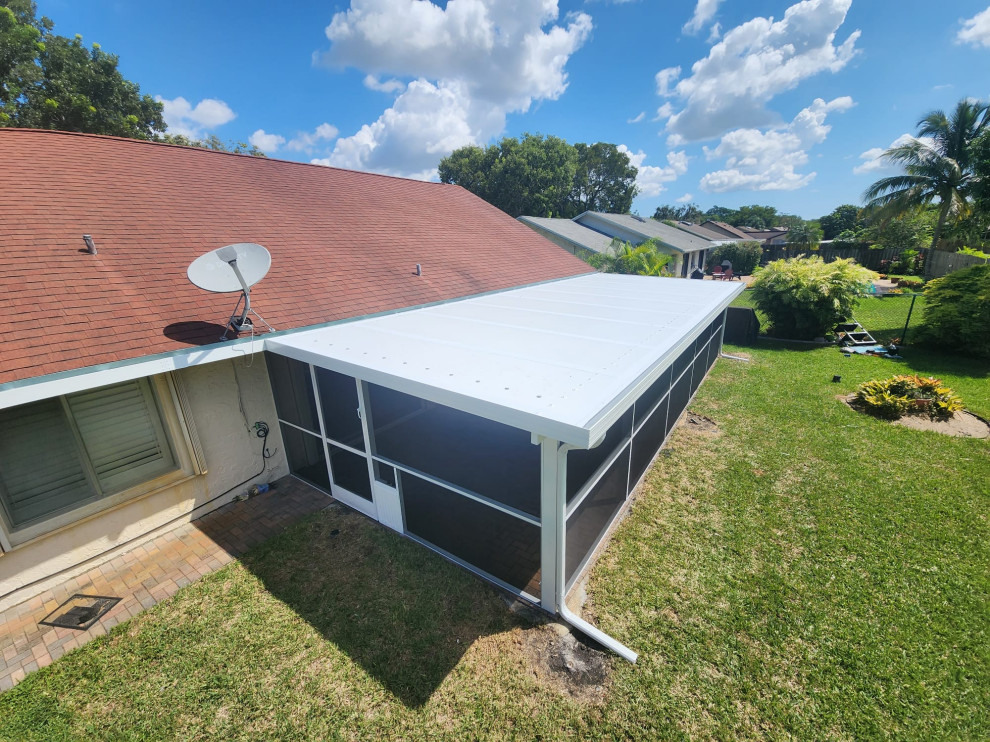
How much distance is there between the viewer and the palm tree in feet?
86.5

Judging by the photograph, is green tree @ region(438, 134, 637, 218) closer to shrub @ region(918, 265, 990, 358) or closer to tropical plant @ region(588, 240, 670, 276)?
tropical plant @ region(588, 240, 670, 276)

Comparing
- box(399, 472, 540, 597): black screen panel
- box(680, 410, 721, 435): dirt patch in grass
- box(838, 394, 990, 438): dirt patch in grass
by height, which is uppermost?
box(399, 472, 540, 597): black screen panel

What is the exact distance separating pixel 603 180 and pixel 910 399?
57.8 meters

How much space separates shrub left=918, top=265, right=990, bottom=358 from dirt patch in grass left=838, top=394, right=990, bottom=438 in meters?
6.26

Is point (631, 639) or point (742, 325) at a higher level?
point (742, 325)

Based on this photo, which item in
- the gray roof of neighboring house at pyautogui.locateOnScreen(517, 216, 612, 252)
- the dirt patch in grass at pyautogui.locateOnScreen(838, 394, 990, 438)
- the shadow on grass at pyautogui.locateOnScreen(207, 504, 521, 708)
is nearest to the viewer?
the shadow on grass at pyautogui.locateOnScreen(207, 504, 521, 708)

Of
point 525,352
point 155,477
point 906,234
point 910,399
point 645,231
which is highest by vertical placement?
point 645,231

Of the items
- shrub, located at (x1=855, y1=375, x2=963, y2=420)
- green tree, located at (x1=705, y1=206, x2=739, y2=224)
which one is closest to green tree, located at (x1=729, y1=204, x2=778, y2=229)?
green tree, located at (x1=705, y1=206, x2=739, y2=224)

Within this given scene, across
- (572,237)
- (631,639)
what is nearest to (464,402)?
(631,639)

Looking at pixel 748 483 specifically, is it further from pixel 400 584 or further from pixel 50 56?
pixel 50 56

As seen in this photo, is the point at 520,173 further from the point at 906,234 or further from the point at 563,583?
the point at 563,583

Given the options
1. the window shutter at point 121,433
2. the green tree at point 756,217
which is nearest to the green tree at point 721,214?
the green tree at point 756,217

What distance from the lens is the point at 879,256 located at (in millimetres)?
39312

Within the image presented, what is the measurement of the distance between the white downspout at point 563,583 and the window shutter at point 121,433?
6.12 meters
